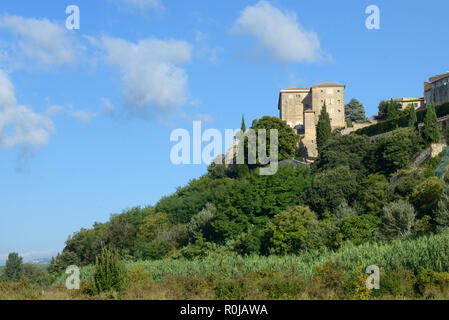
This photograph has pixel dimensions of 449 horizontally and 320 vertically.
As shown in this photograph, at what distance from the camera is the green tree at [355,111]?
101 m

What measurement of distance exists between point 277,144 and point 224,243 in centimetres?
2497

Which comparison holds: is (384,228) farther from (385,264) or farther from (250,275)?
(250,275)

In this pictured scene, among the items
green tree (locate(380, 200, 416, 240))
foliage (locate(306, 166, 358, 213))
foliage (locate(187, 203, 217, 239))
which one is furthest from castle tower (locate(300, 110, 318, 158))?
green tree (locate(380, 200, 416, 240))

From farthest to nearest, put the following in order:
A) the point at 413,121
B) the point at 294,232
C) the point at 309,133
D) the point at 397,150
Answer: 1. the point at 309,133
2. the point at 413,121
3. the point at 397,150
4. the point at 294,232

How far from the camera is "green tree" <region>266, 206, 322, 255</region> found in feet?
127

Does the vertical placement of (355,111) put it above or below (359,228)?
above

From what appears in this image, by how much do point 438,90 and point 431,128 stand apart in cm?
2655

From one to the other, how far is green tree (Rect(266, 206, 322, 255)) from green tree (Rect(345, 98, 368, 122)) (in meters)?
62.3

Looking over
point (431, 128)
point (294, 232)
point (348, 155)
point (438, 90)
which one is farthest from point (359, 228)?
point (438, 90)

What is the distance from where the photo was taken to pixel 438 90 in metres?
73.2

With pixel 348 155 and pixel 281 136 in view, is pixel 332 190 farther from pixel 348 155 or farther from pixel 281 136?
pixel 281 136

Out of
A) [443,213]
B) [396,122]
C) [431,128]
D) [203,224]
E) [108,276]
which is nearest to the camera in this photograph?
[108,276]
